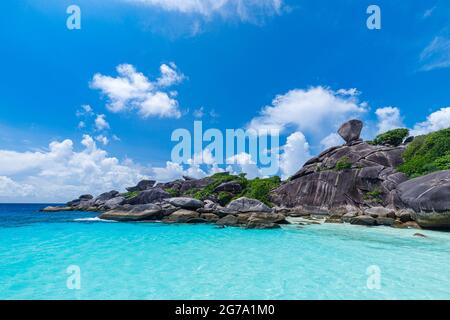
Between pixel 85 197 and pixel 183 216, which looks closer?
pixel 183 216

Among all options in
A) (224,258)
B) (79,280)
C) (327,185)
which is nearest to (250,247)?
(224,258)

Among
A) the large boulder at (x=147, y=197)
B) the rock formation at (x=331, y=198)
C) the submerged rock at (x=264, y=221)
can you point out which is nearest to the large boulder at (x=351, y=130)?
the rock formation at (x=331, y=198)

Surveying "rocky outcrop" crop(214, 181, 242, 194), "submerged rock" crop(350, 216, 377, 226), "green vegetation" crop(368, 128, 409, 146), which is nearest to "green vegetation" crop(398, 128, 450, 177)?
"submerged rock" crop(350, 216, 377, 226)

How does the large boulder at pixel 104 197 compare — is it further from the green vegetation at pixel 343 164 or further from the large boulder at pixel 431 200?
the large boulder at pixel 431 200

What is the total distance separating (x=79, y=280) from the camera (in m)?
6.46

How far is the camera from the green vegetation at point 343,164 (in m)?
31.1

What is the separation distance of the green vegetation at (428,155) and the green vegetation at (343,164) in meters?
5.28

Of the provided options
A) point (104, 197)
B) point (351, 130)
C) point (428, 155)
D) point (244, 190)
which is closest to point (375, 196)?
point (428, 155)

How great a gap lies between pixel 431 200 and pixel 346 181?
14.7m

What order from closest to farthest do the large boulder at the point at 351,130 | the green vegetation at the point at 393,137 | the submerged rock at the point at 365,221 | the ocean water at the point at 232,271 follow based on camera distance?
the ocean water at the point at 232,271, the submerged rock at the point at 365,221, the green vegetation at the point at 393,137, the large boulder at the point at 351,130

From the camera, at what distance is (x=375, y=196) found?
27.0 m

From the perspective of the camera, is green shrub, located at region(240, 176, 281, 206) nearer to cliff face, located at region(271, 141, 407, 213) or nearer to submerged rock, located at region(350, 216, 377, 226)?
cliff face, located at region(271, 141, 407, 213)

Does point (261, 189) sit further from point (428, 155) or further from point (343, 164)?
point (428, 155)
